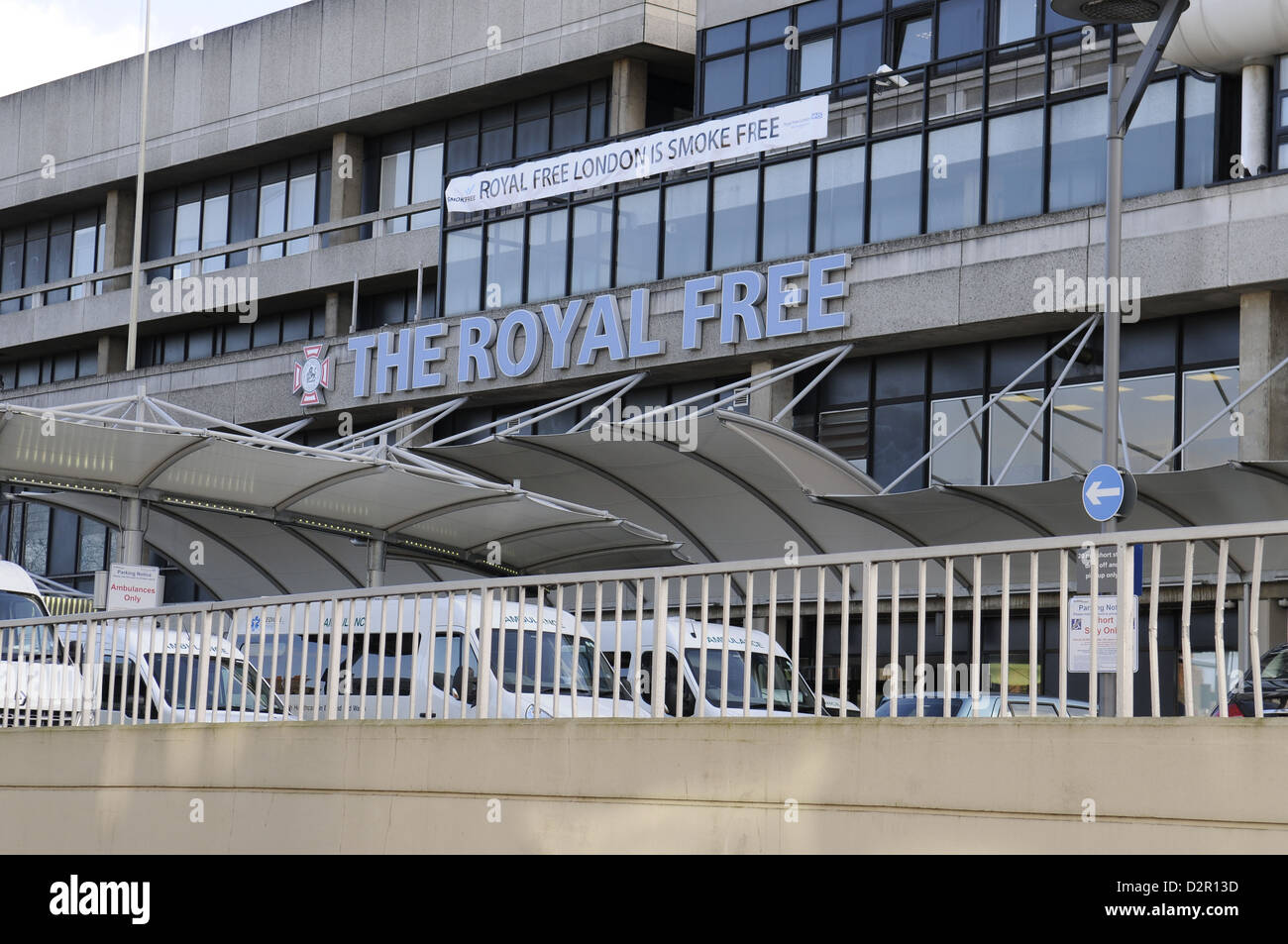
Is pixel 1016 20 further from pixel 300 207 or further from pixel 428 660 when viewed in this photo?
pixel 428 660

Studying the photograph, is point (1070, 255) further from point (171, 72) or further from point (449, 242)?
point (171, 72)

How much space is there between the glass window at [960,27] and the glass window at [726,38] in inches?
163

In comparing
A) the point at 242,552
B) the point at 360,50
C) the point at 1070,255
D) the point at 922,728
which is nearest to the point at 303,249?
the point at 360,50

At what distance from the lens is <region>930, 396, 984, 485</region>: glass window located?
28344 mm

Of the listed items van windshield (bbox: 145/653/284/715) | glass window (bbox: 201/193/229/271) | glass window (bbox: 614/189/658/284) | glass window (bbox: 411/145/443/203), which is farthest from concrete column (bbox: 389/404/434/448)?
van windshield (bbox: 145/653/284/715)

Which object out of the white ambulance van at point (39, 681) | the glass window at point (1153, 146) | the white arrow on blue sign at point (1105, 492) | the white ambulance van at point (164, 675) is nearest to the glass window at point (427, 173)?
the glass window at point (1153, 146)

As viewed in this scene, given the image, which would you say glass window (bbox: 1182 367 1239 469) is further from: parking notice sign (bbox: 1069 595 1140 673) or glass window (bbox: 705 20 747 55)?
parking notice sign (bbox: 1069 595 1140 673)

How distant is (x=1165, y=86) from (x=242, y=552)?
53.9 feet

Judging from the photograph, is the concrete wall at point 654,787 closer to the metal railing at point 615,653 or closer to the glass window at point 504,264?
the metal railing at point 615,653

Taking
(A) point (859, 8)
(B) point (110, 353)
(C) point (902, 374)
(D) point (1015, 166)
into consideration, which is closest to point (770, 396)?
(C) point (902, 374)

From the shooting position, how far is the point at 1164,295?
25906mm

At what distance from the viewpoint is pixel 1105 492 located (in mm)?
16672
